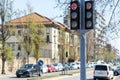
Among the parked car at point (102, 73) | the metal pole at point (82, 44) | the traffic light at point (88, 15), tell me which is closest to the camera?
the traffic light at point (88, 15)

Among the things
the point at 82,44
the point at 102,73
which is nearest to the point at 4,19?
the point at 102,73

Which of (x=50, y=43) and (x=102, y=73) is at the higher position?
(x=50, y=43)

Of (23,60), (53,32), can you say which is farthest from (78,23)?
(53,32)

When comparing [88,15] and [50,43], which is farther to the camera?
[50,43]

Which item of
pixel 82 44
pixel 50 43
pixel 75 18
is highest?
pixel 50 43

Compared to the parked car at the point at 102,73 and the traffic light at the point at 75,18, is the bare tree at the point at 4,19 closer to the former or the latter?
the parked car at the point at 102,73

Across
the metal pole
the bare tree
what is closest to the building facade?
the bare tree

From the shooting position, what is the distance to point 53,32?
346 ft

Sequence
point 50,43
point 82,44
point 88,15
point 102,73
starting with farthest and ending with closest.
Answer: point 50,43 → point 102,73 → point 82,44 → point 88,15

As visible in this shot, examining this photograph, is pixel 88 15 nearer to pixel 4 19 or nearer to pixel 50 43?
pixel 4 19

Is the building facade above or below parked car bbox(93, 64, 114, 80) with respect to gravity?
above

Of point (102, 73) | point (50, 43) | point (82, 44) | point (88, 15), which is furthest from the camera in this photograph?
point (50, 43)

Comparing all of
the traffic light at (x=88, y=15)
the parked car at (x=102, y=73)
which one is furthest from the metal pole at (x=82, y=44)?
the parked car at (x=102, y=73)

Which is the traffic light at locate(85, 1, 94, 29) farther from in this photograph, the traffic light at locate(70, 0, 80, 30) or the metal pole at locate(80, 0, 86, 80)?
the traffic light at locate(70, 0, 80, 30)
